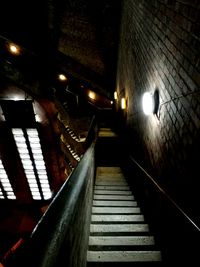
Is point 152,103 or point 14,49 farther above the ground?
point 14,49

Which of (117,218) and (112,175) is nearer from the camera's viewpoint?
(117,218)

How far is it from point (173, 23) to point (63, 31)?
10.6 m

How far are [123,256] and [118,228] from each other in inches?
30.4

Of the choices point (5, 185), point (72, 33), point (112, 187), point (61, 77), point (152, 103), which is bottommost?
point (5, 185)

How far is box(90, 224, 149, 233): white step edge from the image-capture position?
161 inches

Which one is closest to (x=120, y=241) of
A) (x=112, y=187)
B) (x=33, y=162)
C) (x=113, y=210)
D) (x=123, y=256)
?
(x=123, y=256)

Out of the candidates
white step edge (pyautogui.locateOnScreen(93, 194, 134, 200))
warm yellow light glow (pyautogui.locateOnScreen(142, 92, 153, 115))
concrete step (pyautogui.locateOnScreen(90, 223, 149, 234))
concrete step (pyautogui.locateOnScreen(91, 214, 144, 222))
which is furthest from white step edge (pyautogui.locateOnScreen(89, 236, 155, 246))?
warm yellow light glow (pyautogui.locateOnScreen(142, 92, 153, 115))

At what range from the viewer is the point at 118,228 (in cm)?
423

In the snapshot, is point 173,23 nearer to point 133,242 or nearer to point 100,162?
point 133,242

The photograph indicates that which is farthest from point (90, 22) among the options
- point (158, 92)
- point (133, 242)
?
point (133, 242)

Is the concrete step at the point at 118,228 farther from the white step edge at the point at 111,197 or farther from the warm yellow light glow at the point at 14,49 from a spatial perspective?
the warm yellow light glow at the point at 14,49

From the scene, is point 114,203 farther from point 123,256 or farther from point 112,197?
point 123,256

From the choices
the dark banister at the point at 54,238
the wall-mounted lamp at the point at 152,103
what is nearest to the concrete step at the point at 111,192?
the wall-mounted lamp at the point at 152,103

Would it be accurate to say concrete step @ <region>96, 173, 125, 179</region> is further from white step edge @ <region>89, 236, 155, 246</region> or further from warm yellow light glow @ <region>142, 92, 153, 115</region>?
white step edge @ <region>89, 236, 155, 246</region>
